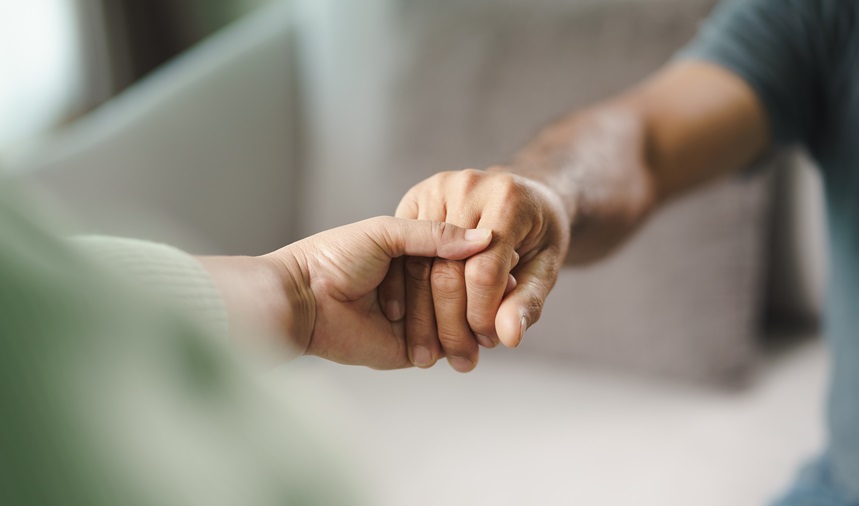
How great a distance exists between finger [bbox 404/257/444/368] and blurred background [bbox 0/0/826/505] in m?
0.44

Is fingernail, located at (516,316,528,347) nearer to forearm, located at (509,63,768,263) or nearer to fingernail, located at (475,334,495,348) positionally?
fingernail, located at (475,334,495,348)

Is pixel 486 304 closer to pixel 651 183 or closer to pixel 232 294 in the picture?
pixel 232 294

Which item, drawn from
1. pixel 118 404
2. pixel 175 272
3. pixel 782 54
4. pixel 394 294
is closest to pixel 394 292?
pixel 394 294

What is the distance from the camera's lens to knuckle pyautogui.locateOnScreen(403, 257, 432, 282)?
1.57 feet

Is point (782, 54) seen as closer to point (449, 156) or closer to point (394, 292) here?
point (449, 156)

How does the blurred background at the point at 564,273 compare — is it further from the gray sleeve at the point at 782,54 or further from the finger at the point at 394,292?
the finger at the point at 394,292

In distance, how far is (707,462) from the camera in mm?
940

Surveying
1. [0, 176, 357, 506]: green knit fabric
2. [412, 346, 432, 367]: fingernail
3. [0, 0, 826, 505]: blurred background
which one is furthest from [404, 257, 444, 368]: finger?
[0, 0, 826, 505]: blurred background

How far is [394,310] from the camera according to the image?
49cm

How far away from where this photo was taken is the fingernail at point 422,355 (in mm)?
490

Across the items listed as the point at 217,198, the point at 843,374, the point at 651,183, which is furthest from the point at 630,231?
the point at 217,198

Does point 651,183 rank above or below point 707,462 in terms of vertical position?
above

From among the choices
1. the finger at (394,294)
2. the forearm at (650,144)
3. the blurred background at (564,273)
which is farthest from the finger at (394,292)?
the blurred background at (564,273)

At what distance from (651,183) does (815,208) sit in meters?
0.38
